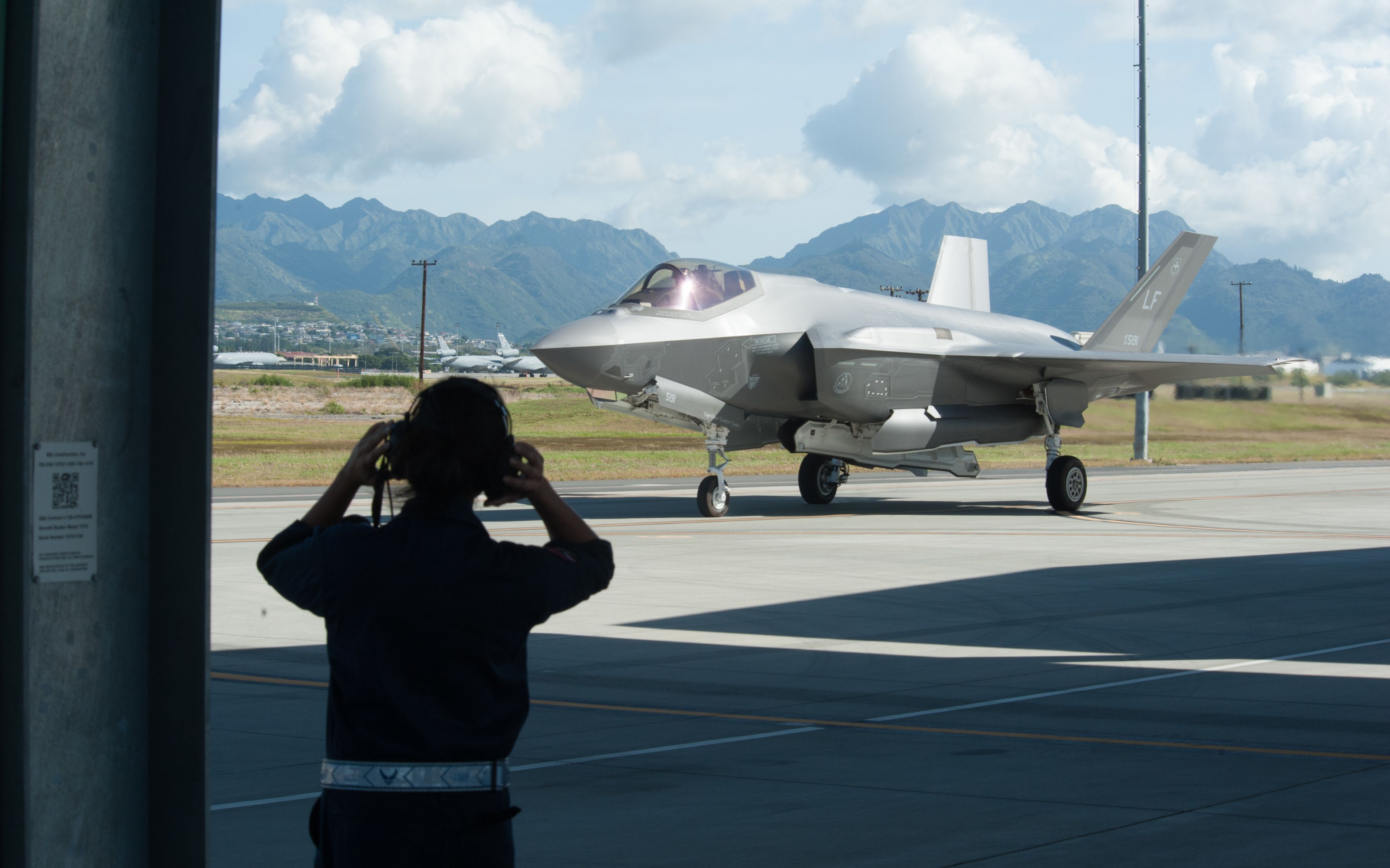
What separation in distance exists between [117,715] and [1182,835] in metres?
4.02

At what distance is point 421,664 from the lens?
290 centimetres

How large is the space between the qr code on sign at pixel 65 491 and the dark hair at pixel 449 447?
74 cm

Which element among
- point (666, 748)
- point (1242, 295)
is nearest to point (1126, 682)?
point (666, 748)

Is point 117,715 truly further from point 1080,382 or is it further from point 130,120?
point 1080,382

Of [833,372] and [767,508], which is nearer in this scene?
[833,372]

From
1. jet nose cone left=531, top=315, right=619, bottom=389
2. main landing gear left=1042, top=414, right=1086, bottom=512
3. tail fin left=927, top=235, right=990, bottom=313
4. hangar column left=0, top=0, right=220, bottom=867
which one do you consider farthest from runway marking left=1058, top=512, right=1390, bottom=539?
hangar column left=0, top=0, right=220, bottom=867

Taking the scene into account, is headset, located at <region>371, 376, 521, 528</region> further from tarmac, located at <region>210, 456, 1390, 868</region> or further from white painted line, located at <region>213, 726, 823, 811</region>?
white painted line, located at <region>213, 726, 823, 811</region>

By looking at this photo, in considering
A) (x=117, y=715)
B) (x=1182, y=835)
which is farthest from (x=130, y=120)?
(x=1182, y=835)

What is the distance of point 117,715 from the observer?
10.3 feet

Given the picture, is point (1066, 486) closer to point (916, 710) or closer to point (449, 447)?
point (916, 710)

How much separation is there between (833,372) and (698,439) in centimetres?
4030

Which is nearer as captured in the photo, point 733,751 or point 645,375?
point 733,751

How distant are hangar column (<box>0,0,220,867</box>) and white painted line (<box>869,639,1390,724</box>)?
5.13 metres

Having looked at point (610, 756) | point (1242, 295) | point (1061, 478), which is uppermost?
point (1242, 295)
